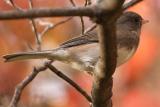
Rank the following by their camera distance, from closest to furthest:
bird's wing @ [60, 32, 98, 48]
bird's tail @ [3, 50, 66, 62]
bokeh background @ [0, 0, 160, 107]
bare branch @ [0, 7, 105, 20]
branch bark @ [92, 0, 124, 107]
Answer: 1. bare branch @ [0, 7, 105, 20]
2. branch bark @ [92, 0, 124, 107]
3. bird's tail @ [3, 50, 66, 62]
4. bird's wing @ [60, 32, 98, 48]
5. bokeh background @ [0, 0, 160, 107]

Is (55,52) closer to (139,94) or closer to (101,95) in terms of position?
(101,95)

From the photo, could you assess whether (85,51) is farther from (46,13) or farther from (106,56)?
(46,13)

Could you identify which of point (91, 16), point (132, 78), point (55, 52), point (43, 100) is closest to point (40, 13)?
point (91, 16)

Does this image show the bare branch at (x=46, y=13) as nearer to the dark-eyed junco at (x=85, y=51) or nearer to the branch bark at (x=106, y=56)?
the branch bark at (x=106, y=56)

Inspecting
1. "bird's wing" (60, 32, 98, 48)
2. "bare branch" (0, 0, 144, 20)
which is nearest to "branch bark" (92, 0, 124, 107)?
"bare branch" (0, 0, 144, 20)

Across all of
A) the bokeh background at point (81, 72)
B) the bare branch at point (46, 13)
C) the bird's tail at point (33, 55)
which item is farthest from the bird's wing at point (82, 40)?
the bare branch at point (46, 13)

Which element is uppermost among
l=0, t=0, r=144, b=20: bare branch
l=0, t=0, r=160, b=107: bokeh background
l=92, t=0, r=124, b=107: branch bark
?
l=0, t=0, r=144, b=20: bare branch

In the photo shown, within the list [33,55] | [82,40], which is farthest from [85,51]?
[33,55]

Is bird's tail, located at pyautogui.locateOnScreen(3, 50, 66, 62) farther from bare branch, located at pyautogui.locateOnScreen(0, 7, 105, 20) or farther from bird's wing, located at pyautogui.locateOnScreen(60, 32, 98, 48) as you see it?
bare branch, located at pyautogui.locateOnScreen(0, 7, 105, 20)

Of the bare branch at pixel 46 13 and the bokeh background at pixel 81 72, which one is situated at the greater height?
the bare branch at pixel 46 13
